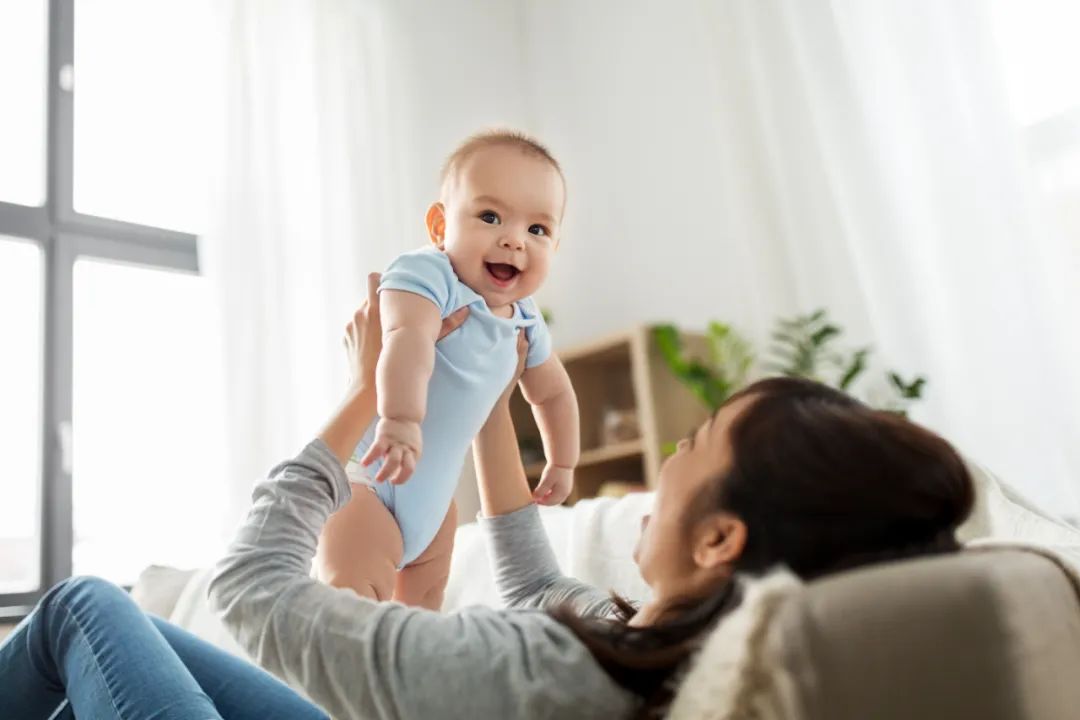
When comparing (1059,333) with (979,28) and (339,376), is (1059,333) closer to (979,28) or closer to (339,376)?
(979,28)

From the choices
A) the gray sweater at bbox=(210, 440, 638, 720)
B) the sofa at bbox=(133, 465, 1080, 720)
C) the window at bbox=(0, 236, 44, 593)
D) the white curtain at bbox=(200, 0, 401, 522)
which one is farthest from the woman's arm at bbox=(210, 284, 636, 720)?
the window at bbox=(0, 236, 44, 593)

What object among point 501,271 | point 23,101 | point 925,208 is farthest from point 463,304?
point 23,101

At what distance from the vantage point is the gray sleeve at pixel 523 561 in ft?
3.81

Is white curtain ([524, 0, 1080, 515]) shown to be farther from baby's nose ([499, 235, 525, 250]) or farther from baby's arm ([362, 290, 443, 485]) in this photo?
baby's arm ([362, 290, 443, 485])

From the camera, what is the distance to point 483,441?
1163 millimetres

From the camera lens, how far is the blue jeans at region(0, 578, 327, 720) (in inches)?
36.6

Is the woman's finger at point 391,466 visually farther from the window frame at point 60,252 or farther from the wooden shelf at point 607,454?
the window frame at point 60,252

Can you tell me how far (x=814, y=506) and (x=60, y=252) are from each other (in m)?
2.88

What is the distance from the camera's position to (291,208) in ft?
10.8

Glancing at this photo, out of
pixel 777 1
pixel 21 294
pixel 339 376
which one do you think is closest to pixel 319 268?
pixel 339 376

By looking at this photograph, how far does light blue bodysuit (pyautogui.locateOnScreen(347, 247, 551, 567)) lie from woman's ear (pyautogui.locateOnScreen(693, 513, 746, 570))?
37cm

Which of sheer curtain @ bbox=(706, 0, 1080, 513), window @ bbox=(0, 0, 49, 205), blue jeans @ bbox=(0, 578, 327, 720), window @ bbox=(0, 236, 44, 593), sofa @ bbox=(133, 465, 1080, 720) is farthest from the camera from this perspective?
window @ bbox=(0, 0, 49, 205)

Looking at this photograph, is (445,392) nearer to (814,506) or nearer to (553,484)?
(553,484)

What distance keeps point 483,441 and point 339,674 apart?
1.58 ft
